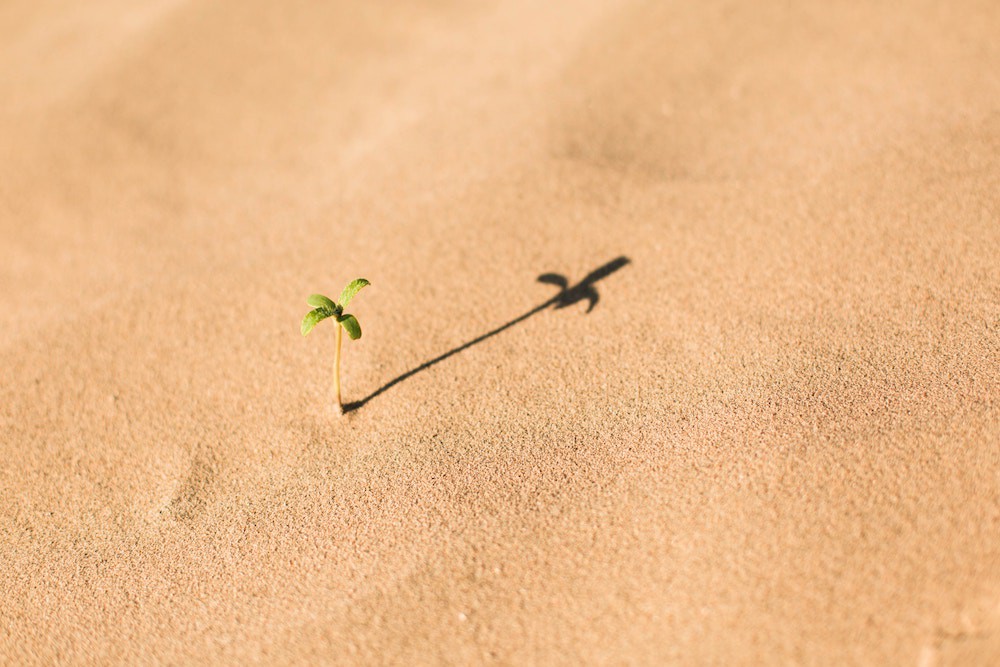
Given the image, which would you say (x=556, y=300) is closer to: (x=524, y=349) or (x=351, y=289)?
(x=524, y=349)

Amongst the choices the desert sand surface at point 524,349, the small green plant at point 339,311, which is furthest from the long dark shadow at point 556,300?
the small green plant at point 339,311

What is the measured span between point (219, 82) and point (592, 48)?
5.70 ft

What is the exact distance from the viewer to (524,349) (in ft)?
7.51

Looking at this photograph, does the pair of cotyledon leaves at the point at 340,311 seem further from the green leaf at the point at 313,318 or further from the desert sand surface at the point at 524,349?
the desert sand surface at the point at 524,349

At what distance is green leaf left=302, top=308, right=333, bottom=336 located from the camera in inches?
71.9

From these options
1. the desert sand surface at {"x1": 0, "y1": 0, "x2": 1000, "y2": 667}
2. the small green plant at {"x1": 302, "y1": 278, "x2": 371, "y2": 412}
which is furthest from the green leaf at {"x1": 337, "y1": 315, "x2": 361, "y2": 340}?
the desert sand surface at {"x1": 0, "y1": 0, "x2": 1000, "y2": 667}

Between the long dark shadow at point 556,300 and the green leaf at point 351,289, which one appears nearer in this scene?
the green leaf at point 351,289

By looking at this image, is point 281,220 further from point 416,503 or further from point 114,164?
point 416,503

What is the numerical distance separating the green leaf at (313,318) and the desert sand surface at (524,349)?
408mm

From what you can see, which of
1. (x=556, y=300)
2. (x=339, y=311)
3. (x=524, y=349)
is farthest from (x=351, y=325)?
(x=556, y=300)

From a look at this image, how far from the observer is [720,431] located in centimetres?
201

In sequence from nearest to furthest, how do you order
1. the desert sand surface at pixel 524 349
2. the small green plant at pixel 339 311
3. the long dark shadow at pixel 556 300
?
the desert sand surface at pixel 524 349 → the small green plant at pixel 339 311 → the long dark shadow at pixel 556 300

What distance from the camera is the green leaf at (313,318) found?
5.99 ft

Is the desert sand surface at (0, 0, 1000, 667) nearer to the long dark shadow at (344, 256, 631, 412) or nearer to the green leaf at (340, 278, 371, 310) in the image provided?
the long dark shadow at (344, 256, 631, 412)
